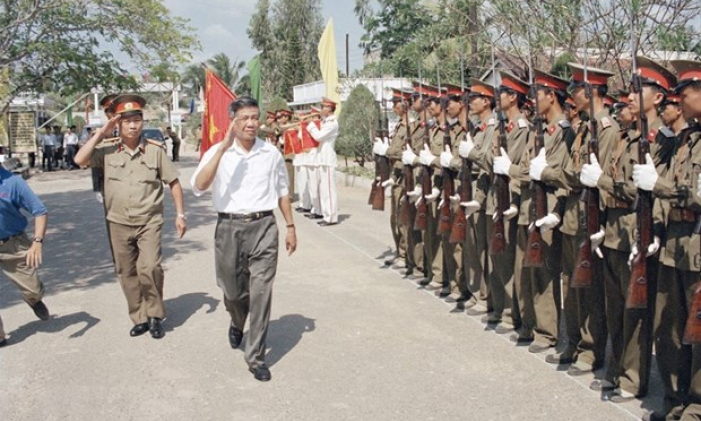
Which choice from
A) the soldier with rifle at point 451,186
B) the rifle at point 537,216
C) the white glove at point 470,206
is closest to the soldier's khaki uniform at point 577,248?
the rifle at point 537,216

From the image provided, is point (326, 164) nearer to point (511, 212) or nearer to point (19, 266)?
point (19, 266)

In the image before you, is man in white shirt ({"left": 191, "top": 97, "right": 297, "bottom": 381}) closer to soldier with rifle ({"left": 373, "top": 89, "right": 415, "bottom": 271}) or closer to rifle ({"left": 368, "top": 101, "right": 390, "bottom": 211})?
soldier with rifle ({"left": 373, "top": 89, "right": 415, "bottom": 271})

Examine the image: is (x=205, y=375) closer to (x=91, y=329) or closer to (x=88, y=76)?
(x=91, y=329)

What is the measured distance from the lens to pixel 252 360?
526cm

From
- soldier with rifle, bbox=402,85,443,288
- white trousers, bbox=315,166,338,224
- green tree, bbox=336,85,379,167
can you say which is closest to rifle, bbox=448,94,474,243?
soldier with rifle, bbox=402,85,443,288

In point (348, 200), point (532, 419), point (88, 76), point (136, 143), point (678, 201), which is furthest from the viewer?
point (88, 76)

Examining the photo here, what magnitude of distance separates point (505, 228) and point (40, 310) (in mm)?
4005

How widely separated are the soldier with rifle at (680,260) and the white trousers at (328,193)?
8574 millimetres

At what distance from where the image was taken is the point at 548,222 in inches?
205

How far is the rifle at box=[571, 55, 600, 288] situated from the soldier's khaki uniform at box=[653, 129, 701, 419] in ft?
1.62

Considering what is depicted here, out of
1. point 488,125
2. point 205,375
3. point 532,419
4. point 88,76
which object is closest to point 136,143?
point 205,375

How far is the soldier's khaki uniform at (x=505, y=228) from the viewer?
596cm

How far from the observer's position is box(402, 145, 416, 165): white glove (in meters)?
7.82

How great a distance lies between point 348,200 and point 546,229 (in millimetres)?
10823
